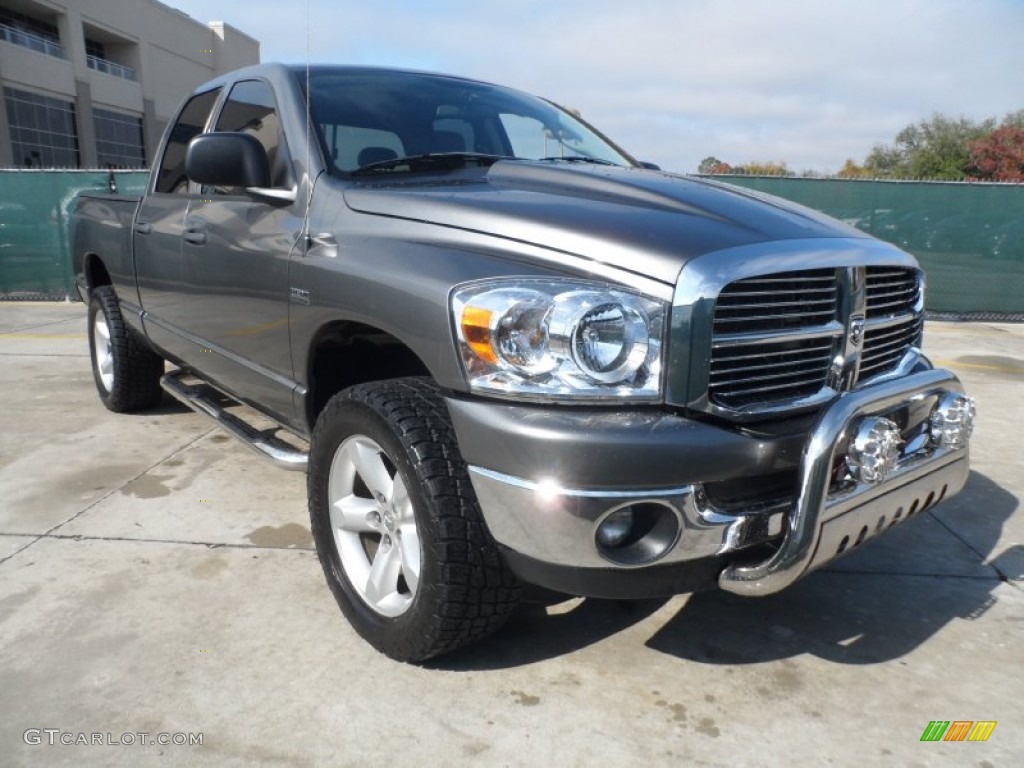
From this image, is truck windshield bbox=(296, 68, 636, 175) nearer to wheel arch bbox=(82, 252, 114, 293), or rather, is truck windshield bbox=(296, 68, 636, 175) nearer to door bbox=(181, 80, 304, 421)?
door bbox=(181, 80, 304, 421)

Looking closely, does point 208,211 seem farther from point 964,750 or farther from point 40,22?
point 40,22

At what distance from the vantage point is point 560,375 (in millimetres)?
1942

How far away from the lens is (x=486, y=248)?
2.13 meters

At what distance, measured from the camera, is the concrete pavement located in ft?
6.85

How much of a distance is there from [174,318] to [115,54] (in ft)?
148

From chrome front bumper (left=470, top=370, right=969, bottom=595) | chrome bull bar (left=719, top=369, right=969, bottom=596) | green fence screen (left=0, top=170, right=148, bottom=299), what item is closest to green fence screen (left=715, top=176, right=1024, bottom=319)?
chrome bull bar (left=719, top=369, right=969, bottom=596)

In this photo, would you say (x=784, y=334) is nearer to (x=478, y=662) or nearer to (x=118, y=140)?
(x=478, y=662)

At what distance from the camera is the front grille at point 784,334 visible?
2008 millimetres

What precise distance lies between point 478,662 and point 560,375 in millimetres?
1009

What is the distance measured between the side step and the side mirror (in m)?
0.97

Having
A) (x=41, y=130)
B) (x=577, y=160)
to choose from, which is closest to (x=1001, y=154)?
(x=41, y=130)

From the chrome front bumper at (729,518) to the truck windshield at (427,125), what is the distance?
1.46 m

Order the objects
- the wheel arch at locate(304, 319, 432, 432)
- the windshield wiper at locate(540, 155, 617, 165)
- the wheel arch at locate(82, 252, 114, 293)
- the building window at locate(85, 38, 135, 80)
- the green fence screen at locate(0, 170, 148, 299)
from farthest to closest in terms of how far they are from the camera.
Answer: the building window at locate(85, 38, 135, 80) → the green fence screen at locate(0, 170, 148, 299) → the wheel arch at locate(82, 252, 114, 293) → the windshield wiper at locate(540, 155, 617, 165) → the wheel arch at locate(304, 319, 432, 432)

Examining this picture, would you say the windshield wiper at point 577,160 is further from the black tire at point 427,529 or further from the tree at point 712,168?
the tree at point 712,168
